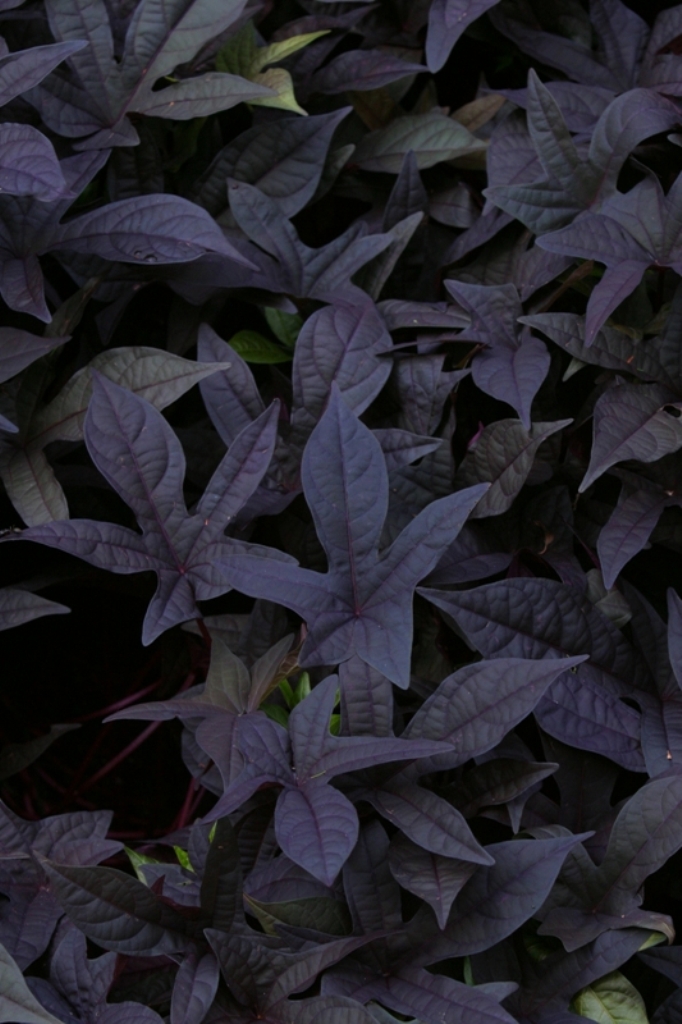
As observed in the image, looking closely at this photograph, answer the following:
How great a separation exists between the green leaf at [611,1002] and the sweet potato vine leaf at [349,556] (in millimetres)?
386

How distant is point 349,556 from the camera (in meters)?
0.93

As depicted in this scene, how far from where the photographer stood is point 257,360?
1219 millimetres

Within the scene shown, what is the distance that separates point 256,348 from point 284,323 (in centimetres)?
5

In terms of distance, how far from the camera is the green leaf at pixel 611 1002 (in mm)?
890

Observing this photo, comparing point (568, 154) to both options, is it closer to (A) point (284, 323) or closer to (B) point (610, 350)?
(B) point (610, 350)

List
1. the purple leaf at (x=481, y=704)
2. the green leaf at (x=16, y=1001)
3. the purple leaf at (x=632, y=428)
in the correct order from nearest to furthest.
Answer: the green leaf at (x=16, y=1001) < the purple leaf at (x=481, y=704) < the purple leaf at (x=632, y=428)

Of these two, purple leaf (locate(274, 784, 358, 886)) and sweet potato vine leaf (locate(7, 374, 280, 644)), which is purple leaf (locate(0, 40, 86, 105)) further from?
purple leaf (locate(274, 784, 358, 886))

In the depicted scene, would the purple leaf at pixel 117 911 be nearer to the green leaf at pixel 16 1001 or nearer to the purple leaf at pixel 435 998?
the green leaf at pixel 16 1001

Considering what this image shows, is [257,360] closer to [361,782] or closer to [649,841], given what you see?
[361,782]

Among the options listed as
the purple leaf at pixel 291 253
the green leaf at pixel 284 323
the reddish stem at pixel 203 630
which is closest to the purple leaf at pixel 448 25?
the purple leaf at pixel 291 253

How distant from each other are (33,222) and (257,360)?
0.31 meters

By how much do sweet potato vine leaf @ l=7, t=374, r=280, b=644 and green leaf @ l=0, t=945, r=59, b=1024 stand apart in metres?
0.34

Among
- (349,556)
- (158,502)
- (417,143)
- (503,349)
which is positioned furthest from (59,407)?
(417,143)

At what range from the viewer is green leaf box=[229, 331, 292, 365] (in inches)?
47.8
